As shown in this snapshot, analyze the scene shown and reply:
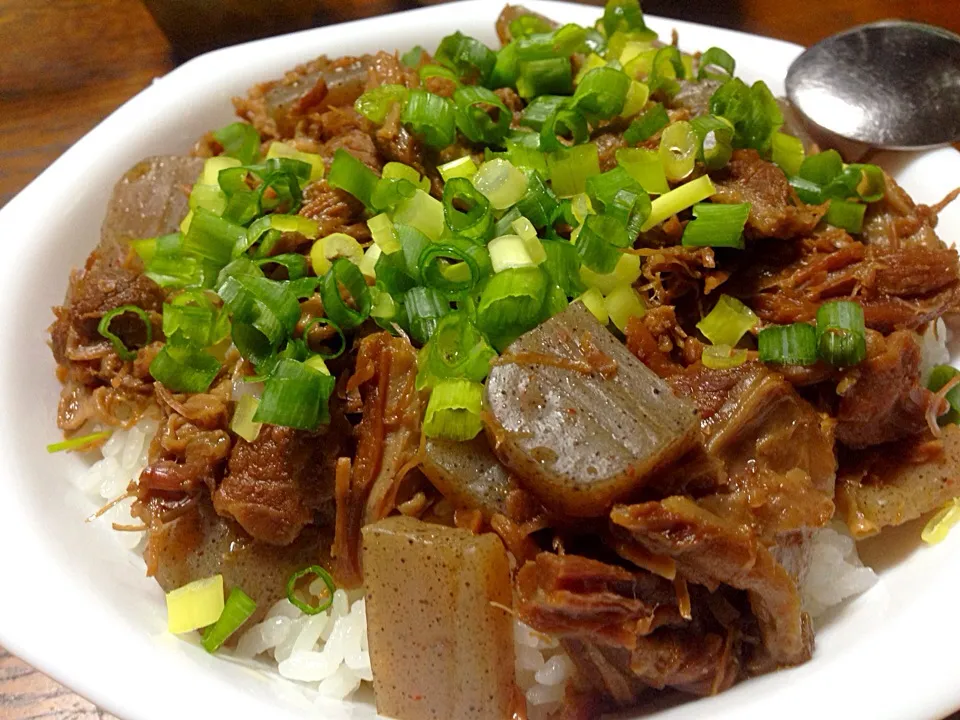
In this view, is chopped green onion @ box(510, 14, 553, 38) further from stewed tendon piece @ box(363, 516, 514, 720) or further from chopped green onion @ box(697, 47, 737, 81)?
stewed tendon piece @ box(363, 516, 514, 720)

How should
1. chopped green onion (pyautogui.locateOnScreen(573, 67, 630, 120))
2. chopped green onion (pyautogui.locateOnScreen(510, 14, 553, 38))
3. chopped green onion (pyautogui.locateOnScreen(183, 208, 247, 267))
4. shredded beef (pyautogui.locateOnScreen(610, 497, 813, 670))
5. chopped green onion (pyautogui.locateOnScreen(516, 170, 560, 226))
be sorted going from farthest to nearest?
chopped green onion (pyautogui.locateOnScreen(510, 14, 553, 38)) → chopped green onion (pyautogui.locateOnScreen(573, 67, 630, 120)) → chopped green onion (pyautogui.locateOnScreen(183, 208, 247, 267)) → chopped green onion (pyautogui.locateOnScreen(516, 170, 560, 226)) → shredded beef (pyautogui.locateOnScreen(610, 497, 813, 670))

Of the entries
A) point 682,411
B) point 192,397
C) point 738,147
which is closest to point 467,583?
point 682,411

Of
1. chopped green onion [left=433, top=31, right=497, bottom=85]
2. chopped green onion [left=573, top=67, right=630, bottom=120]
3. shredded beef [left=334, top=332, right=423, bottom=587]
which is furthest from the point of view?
chopped green onion [left=433, top=31, right=497, bottom=85]

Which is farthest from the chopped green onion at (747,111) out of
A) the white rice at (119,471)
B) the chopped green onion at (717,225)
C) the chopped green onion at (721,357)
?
the white rice at (119,471)

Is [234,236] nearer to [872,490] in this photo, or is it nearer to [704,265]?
[704,265]

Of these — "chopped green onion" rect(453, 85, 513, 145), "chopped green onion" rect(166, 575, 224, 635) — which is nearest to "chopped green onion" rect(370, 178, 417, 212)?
"chopped green onion" rect(453, 85, 513, 145)

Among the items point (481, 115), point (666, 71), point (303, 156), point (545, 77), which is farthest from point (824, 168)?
point (303, 156)

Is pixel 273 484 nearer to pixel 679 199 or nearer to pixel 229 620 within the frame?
pixel 229 620
